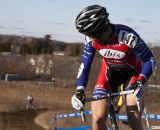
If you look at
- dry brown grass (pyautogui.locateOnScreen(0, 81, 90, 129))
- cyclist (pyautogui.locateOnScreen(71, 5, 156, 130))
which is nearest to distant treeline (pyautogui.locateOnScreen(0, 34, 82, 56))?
dry brown grass (pyautogui.locateOnScreen(0, 81, 90, 129))

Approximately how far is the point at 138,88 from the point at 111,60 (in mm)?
796

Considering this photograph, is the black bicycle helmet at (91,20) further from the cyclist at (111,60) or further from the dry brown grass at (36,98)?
the dry brown grass at (36,98)

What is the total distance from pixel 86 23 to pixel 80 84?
0.95 m

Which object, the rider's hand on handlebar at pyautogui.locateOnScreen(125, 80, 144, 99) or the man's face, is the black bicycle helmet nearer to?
the man's face

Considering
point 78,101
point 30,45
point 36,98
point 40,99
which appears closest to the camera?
point 78,101

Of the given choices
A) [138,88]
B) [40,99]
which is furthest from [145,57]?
[40,99]

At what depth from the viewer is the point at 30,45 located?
17350 centimetres

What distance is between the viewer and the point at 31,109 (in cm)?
5019

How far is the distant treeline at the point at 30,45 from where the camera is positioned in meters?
163

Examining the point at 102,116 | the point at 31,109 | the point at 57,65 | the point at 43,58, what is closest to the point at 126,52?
the point at 102,116

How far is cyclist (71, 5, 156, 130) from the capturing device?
7.05m

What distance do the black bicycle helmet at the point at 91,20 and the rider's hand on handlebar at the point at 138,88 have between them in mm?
827

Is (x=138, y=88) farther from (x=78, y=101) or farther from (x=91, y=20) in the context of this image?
(x=91, y=20)

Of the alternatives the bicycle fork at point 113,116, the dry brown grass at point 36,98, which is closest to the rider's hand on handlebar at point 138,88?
the bicycle fork at point 113,116
